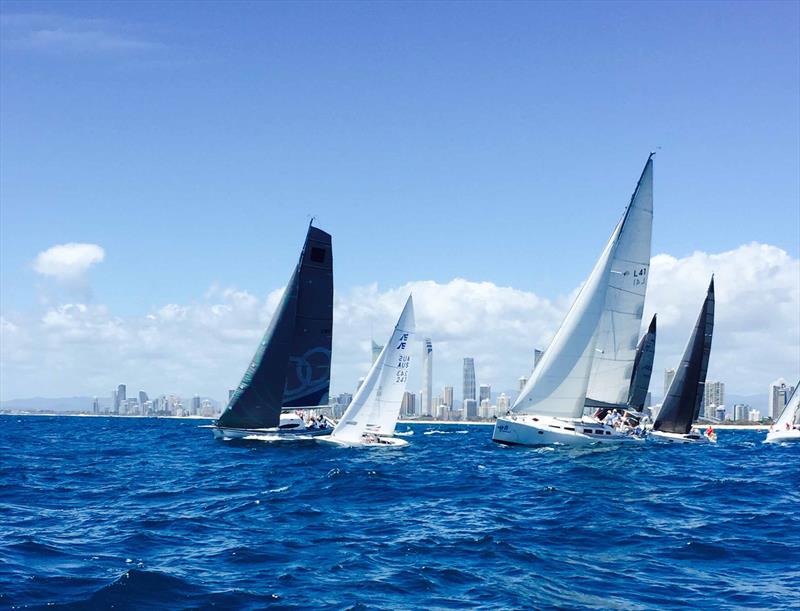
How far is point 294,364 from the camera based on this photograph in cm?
5772

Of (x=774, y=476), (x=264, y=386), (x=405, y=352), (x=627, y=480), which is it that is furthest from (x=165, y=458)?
(x=774, y=476)

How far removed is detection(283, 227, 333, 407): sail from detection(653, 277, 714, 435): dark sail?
3170cm

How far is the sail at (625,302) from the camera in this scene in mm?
52906

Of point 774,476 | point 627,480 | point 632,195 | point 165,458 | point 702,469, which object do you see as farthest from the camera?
point 632,195

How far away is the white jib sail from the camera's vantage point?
52.6 m

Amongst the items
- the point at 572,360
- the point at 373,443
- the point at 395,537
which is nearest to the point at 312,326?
the point at 373,443

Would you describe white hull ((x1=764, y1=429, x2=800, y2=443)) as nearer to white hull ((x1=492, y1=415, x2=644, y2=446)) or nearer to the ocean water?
white hull ((x1=492, y1=415, x2=644, y2=446))

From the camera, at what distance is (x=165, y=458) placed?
47062mm

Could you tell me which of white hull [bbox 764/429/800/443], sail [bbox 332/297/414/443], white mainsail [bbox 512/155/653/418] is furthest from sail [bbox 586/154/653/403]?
white hull [bbox 764/429/800/443]

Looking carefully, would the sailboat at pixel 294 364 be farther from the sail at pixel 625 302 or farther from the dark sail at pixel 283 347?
the sail at pixel 625 302

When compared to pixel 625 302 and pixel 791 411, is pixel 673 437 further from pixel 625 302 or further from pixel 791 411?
pixel 791 411

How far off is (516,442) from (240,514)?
31434 millimetres

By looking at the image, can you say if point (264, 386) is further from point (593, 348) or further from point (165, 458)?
point (593, 348)

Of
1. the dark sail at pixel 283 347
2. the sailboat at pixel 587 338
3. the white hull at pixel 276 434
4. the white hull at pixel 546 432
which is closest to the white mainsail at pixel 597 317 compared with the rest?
the sailboat at pixel 587 338
